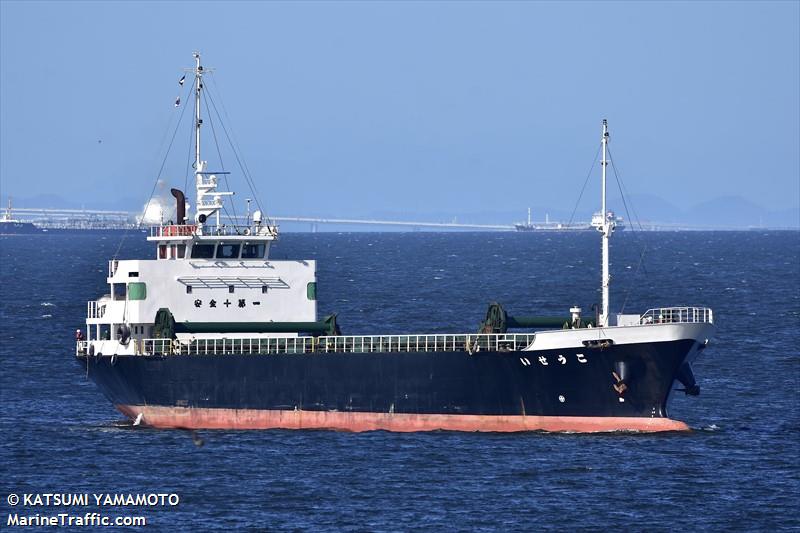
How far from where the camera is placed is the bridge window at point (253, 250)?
5884cm

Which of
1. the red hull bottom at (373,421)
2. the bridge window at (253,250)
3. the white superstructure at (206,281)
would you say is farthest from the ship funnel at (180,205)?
the red hull bottom at (373,421)

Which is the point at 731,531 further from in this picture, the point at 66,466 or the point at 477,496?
the point at 66,466

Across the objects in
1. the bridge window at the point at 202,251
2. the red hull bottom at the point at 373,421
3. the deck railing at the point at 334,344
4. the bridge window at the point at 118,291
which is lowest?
the red hull bottom at the point at 373,421

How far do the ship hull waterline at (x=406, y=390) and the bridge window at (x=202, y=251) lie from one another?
487 centimetres

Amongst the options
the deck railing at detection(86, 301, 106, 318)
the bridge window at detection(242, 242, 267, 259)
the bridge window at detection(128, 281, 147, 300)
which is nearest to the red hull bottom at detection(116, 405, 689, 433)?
the bridge window at detection(128, 281, 147, 300)

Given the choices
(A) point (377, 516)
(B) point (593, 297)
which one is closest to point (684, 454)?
(A) point (377, 516)

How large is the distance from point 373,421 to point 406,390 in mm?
1606

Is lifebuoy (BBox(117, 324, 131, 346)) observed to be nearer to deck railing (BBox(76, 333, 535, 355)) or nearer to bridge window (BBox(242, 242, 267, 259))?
deck railing (BBox(76, 333, 535, 355))

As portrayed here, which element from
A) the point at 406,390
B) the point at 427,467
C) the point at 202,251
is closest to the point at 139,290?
the point at 202,251

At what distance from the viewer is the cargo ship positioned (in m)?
50.6

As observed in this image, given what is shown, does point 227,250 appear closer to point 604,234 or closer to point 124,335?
point 124,335

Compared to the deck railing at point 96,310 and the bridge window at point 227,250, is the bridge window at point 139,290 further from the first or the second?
the bridge window at point 227,250

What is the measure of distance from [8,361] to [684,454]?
37.0 meters

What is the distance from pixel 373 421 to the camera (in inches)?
2099
